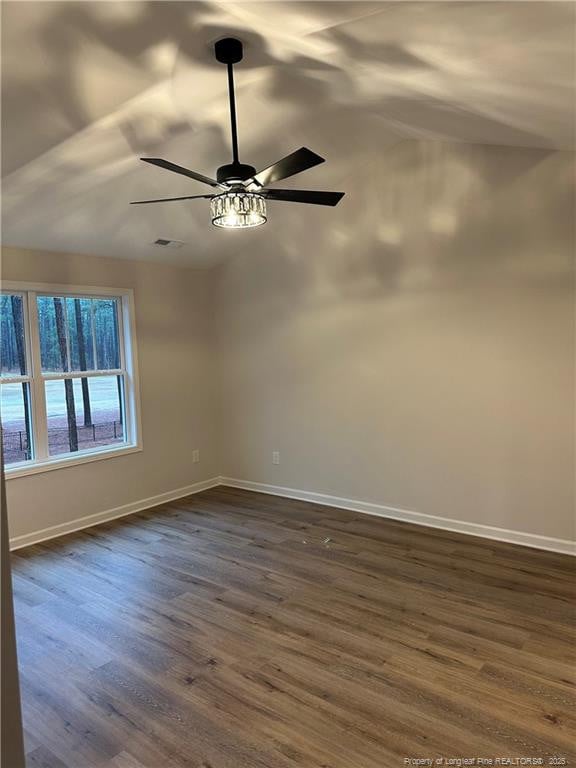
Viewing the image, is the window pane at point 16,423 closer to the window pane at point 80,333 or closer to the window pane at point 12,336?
the window pane at point 12,336

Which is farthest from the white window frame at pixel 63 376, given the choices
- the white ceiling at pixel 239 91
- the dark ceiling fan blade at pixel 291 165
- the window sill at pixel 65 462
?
the dark ceiling fan blade at pixel 291 165

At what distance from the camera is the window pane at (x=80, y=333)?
14.9 ft

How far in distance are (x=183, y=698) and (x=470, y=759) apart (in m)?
1.21

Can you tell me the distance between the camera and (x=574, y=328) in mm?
3584

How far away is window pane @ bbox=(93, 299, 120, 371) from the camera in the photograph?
4.74 m

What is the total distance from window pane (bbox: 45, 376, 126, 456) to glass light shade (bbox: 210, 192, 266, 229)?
2556 millimetres

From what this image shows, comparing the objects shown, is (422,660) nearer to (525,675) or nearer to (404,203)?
(525,675)

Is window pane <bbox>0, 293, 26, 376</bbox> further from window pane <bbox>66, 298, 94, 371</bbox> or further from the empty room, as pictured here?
window pane <bbox>66, 298, 94, 371</bbox>

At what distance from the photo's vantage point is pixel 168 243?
4715 millimetres

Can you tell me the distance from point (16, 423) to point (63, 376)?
0.53m

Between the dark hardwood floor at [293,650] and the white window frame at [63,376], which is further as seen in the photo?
the white window frame at [63,376]

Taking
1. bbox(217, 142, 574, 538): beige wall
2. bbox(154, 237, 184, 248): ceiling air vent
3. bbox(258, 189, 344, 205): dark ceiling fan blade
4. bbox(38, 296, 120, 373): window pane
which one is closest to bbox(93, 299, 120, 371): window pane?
bbox(38, 296, 120, 373): window pane

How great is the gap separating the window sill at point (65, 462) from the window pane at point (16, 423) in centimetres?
11

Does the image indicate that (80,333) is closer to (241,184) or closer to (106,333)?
(106,333)
